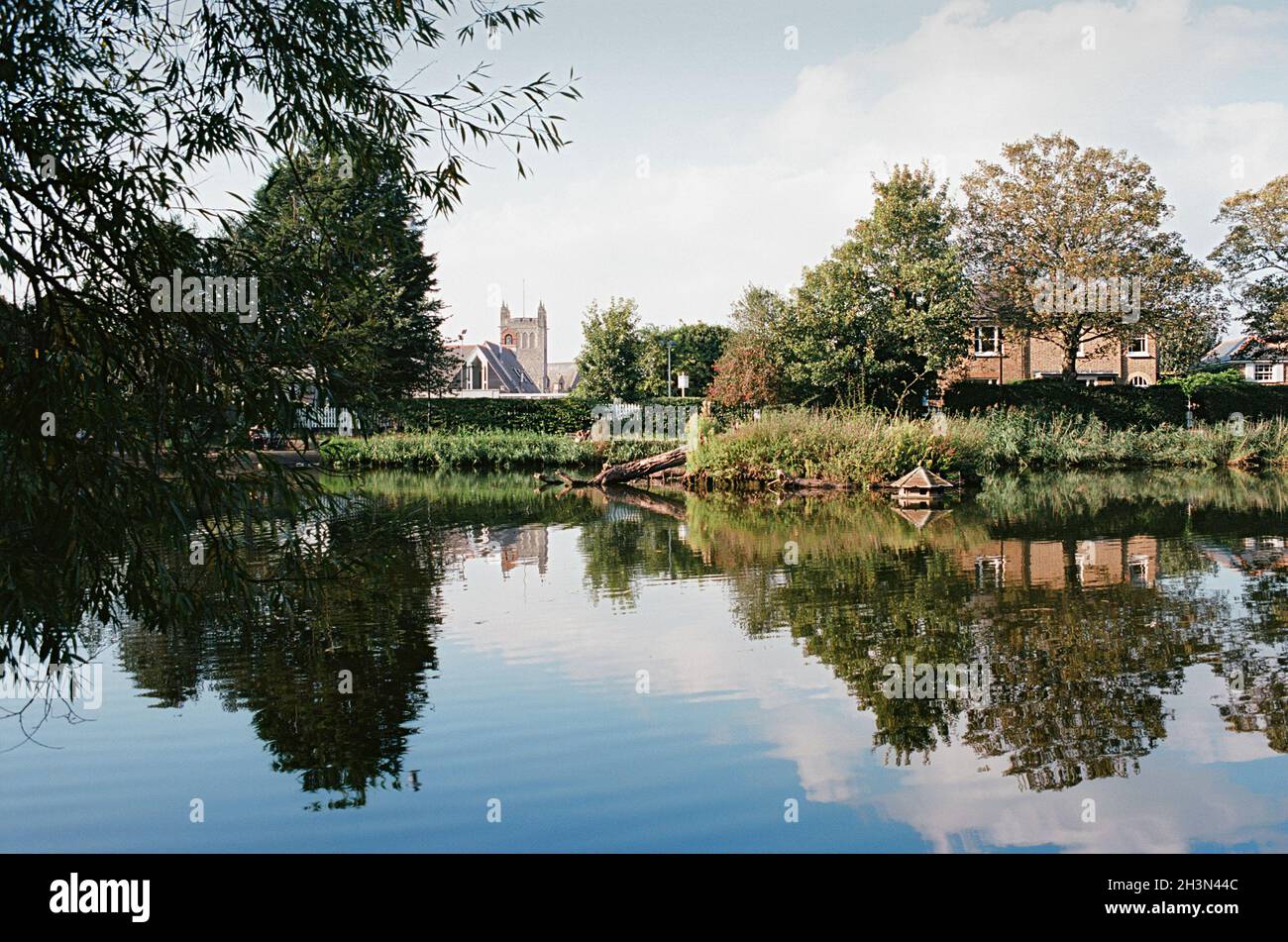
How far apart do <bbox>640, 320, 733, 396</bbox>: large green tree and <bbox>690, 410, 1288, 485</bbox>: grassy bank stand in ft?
68.6

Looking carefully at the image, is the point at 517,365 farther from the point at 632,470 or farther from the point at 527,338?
the point at 632,470

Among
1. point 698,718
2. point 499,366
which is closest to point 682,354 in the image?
point 499,366

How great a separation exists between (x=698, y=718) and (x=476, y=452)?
83.7ft

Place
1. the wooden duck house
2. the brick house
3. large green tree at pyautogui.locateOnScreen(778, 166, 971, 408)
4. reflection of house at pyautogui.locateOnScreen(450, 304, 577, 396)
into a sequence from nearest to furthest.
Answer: the wooden duck house
large green tree at pyautogui.locateOnScreen(778, 166, 971, 408)
the brick house
reflection of house at pyautogui.locateOnScreen(450, 304, 577, 396)

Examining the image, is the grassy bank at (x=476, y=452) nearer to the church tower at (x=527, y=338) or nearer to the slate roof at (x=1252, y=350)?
the slate roof at (x=1252, y=350)

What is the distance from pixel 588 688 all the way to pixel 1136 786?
338 centimetres

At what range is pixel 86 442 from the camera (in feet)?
15.7

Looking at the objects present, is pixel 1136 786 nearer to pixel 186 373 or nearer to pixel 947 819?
pixel 947 819

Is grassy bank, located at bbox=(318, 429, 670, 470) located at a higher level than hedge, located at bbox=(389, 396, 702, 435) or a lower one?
lower

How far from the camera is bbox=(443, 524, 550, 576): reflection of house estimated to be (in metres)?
12.9

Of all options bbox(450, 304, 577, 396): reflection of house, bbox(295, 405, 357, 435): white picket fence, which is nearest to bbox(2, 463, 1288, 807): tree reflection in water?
bbox(295, 405, 357, 435): white picket fence

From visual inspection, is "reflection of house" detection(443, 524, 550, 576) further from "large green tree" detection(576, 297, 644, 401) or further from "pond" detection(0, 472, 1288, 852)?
"large green tree" detection(576, 297, 644, 401)

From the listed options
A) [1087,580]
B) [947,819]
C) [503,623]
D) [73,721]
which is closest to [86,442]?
[73,721]

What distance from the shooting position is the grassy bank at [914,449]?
22.8 m
